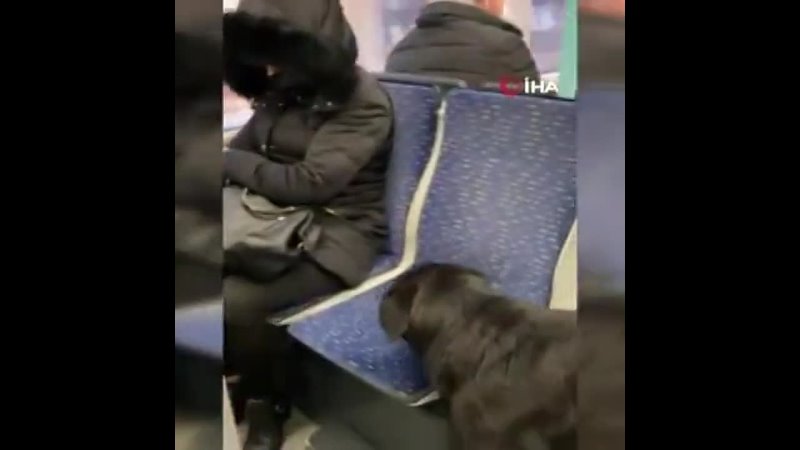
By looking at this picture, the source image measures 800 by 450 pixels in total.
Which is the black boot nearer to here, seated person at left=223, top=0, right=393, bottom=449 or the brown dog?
seated person at left=223, top=0, right=393, bottom=449

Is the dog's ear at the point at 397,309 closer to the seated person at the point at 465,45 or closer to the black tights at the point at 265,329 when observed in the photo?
the black tights at the point at 265,329

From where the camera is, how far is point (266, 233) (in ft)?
3.35

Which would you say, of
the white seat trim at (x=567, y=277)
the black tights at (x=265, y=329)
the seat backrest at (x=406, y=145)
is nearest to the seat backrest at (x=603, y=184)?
the white seat trim at (x=567, y=277)

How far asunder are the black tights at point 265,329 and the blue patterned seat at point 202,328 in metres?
0.01

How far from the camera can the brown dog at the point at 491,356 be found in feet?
3.01

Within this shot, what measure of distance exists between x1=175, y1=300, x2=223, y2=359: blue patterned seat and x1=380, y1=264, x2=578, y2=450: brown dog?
0.61ft

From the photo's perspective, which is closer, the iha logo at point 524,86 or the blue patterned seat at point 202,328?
the iha logo at point 524,86

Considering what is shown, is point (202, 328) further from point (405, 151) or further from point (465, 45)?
point (465, 45)

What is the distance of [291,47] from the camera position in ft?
3.30

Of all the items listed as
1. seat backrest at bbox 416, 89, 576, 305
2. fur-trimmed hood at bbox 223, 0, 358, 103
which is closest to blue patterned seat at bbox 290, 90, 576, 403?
seat backrest at bbox 416, 89, 576, 305
